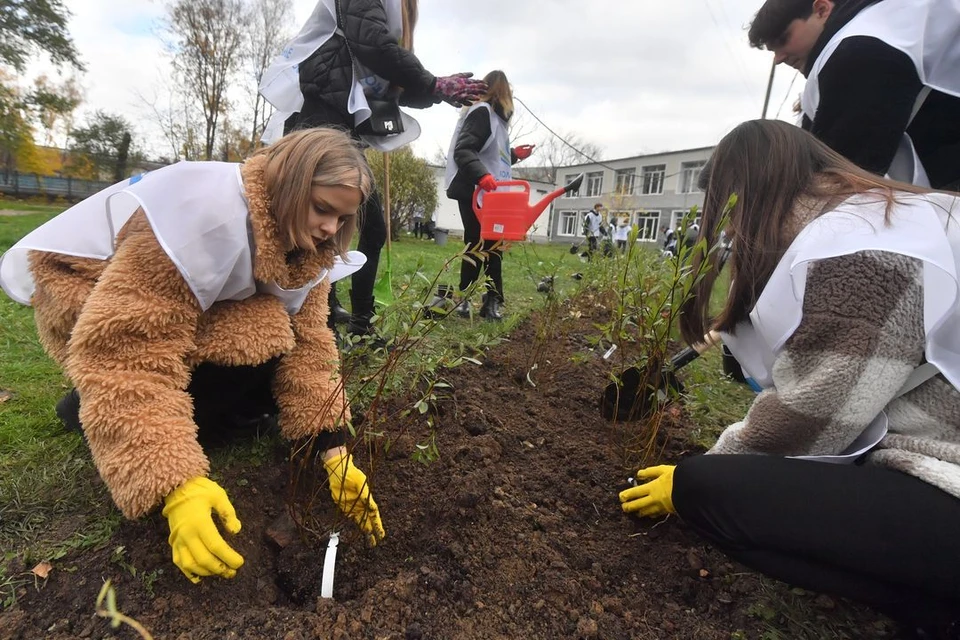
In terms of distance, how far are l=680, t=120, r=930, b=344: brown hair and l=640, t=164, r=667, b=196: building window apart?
110 ft

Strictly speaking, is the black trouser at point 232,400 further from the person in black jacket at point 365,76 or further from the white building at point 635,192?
the white building at point 635,192

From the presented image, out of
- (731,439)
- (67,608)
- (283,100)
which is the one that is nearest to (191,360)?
(67,608)

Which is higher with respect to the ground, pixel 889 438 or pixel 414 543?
pixel 889 438

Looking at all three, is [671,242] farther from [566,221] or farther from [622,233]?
[566,221]

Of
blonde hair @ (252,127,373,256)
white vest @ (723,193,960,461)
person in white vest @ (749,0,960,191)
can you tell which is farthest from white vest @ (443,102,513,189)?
white vest @ (723,193,960,461)

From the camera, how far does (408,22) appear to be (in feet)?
8.63

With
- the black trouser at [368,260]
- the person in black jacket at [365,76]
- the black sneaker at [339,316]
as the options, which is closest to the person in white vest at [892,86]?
the person in black jacket at [365,76]

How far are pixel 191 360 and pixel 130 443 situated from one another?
0.29m

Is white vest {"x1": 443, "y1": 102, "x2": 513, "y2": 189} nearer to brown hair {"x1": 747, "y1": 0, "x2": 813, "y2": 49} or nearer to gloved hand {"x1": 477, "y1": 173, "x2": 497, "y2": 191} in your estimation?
gloved hand {"x1": 477, "y1": 173, "x2": 497, "y2": 191}

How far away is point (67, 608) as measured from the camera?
3.70ft

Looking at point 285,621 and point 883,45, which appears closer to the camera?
point 285,621

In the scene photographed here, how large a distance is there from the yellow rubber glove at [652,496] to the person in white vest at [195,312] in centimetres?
71

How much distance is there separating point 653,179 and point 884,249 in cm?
3439

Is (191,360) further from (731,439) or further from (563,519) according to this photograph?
(731,439)
